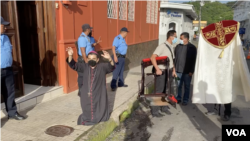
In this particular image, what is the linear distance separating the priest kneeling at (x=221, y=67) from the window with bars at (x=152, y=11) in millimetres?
8842

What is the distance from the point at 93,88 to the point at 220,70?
8.72ft

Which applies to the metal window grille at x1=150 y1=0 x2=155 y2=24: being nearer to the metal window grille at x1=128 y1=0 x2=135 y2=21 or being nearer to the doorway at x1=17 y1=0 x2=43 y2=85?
the metal window grille at x1=128 y1=0 x2=135 y2=21

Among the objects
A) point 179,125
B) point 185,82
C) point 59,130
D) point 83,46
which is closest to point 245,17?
point 185,82

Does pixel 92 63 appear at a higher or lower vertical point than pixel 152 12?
lower

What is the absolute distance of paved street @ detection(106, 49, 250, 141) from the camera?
12.9 ft

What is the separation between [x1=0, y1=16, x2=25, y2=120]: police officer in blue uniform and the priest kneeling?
143 inches

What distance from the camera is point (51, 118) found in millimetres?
4094

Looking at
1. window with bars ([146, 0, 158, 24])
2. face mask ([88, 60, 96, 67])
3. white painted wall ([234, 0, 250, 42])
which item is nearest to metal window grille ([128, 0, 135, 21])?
window with bars ([146, 0, 158, 24])

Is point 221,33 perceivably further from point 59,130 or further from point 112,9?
point 112,9

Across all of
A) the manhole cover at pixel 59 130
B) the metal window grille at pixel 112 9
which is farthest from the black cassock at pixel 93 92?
the metal window grille at pixel 112 9

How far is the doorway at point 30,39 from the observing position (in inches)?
215

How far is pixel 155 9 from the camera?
47.7 ft

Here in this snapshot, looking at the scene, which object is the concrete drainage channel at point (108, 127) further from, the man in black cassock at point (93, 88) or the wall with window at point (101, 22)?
the wall with window at point (101, 22)

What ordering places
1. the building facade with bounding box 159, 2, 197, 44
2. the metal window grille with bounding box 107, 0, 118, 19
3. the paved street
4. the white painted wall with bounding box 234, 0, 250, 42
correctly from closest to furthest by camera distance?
the paved street, the metal window grille with bounding box 107, 0, 118, 19, the building facade with bounding box 159, 2, 197, 44, the white painted wall with bounding box 234, 0, 250, 42
